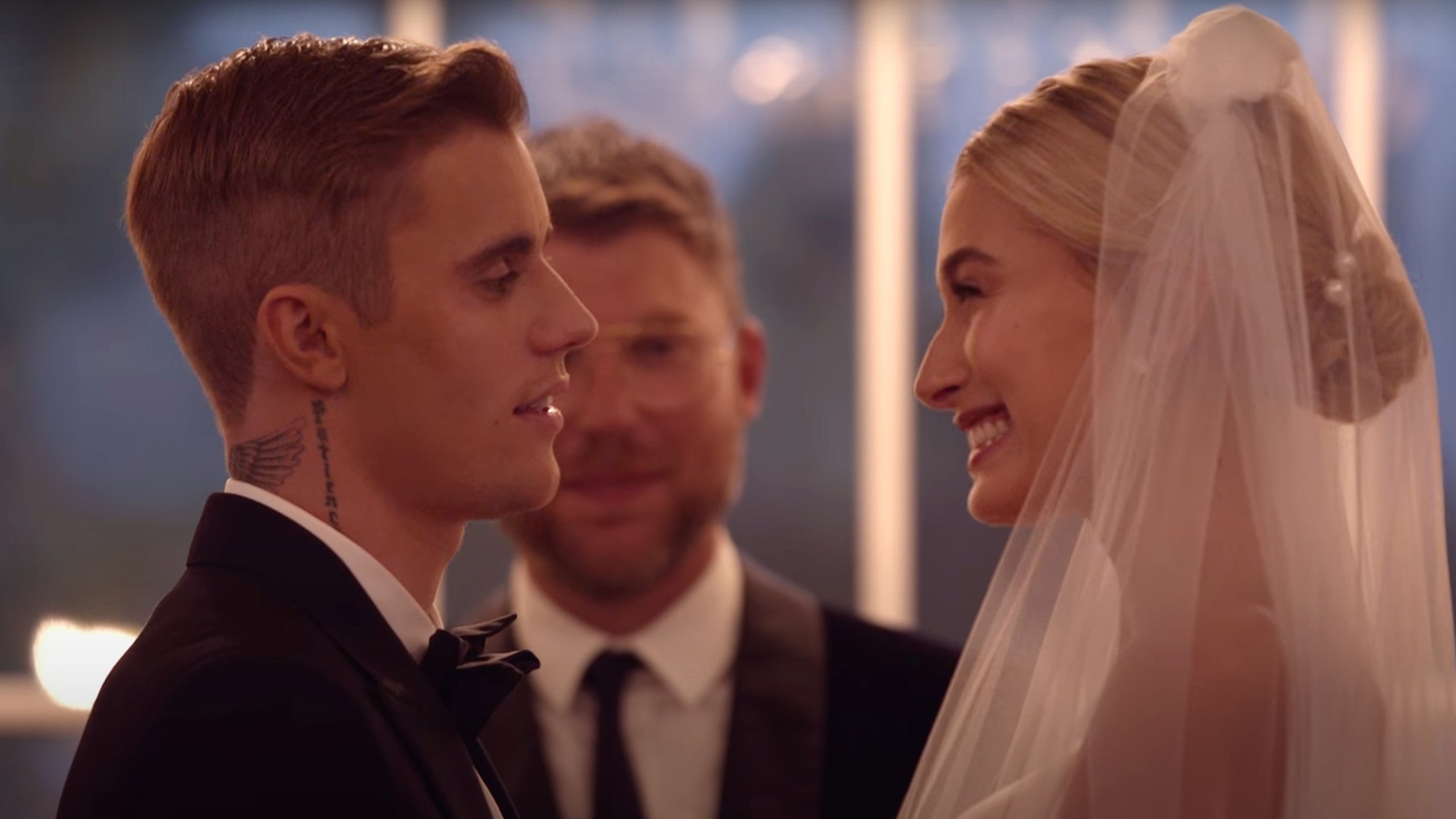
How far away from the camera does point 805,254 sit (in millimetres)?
4910

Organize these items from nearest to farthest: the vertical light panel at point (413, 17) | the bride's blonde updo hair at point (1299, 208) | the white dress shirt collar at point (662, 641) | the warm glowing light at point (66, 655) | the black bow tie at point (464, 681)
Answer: the black bow tie at point (464, 681) → the bride's blonde updo hair at point (1299, 208) → the white dress shirt collar at point (662, 641) → the warm glowing light at point (66, 655) → the vertical light panel at point (413, 17)

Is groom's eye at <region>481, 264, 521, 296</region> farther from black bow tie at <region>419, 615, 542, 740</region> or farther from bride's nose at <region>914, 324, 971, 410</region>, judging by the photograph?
bride's nose at <region>914, 324, 971, 410</region>

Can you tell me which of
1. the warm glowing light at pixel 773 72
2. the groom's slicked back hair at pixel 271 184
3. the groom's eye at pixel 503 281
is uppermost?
the warm glowing light at pixel 773 72

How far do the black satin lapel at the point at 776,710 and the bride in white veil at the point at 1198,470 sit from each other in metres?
0.67

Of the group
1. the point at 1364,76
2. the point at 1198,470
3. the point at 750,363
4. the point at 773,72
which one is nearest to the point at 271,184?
the point at 1198,470

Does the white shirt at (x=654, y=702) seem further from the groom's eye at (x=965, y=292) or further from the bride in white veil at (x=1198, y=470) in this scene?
the groom's eye at (x=965, y=292)

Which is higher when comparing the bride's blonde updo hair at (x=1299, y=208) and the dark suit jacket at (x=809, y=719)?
the bride's blonde updo hair at (x=1299, y=208)

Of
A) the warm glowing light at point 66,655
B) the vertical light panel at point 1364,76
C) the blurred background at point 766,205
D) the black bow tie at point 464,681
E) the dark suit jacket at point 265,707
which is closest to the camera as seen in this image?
the dark suit jacket at point 265,707

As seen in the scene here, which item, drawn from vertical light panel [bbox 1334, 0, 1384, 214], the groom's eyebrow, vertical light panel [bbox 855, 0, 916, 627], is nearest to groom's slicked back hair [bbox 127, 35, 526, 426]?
the groom's eyebrow

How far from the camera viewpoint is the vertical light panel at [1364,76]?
4773 mm

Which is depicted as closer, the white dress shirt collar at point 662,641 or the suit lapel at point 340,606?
the suit lapel at point 340,606

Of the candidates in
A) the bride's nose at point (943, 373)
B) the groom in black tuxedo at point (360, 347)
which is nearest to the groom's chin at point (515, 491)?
the groom in black tuxedo at point (360, 347)

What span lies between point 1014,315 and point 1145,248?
6.5 inches

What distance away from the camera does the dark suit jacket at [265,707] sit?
4.31 feet
